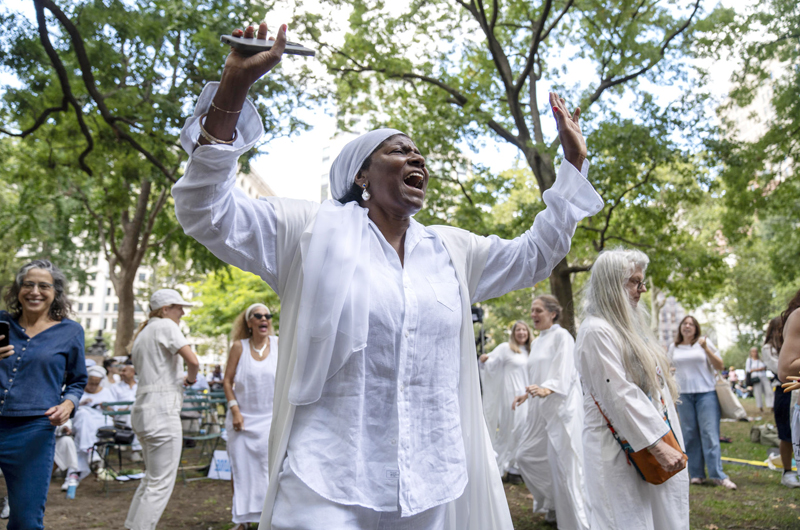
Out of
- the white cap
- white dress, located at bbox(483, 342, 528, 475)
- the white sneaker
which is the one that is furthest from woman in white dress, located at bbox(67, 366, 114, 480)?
the white sneaker

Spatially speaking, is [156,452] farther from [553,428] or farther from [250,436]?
[553,428]

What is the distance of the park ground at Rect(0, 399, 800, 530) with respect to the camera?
20.7 feet

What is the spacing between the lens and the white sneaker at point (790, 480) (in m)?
7.58

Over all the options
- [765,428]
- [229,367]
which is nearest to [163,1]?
[229,367]

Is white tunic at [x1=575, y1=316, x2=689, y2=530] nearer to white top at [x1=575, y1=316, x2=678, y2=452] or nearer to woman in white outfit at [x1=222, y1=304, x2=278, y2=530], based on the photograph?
white top at [x1=575, y1=316, x2=678, y2=452]

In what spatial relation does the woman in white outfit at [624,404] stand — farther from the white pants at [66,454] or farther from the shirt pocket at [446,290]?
the white pants at [66,454]

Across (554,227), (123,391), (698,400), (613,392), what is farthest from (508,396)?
(554,227)

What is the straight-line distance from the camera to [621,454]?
356 centimetres

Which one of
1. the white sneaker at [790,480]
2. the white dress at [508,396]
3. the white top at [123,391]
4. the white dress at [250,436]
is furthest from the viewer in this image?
the white top at [123,391]

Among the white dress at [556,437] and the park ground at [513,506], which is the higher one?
the white dress at [556,437]

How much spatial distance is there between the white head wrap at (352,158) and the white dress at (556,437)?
4561 mm

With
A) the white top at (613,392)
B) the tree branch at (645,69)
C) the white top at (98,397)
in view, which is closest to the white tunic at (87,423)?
the white top at (98,397)

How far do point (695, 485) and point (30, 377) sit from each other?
7403mm

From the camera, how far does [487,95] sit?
15.1m
